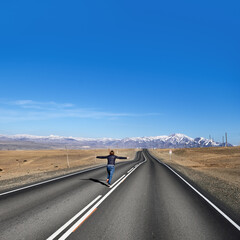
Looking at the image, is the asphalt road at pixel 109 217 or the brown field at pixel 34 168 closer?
the asphalt road at pixel 109 217

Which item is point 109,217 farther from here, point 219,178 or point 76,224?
point 219,178

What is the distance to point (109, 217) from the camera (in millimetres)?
6738

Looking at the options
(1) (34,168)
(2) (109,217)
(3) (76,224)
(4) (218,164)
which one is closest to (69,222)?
(3) (76,224)

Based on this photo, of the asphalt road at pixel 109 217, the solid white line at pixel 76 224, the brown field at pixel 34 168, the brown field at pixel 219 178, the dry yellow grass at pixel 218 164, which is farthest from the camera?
the dry yellow grass at pixel 218 164

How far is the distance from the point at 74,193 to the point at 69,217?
145 inches

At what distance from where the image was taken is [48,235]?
17.5 ft

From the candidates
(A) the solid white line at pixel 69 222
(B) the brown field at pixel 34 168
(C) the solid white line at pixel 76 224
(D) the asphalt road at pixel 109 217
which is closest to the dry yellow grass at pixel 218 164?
(D) the asphalt road at pixel 109 217

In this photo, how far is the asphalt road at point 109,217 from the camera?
216 inches

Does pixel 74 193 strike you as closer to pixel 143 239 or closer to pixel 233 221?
pixel 143 239

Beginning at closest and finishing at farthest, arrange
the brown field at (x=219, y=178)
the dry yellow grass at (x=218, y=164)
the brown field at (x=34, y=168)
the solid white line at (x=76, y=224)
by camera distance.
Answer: the solid white line at (x=76, y=224)
the brown field at (x=219, y=178)
the brown field at (x=34, y=168)
the dry yellow grass at (x=218, y=164)

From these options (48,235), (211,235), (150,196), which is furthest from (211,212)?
(48,235)

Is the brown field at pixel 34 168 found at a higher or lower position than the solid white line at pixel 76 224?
lower

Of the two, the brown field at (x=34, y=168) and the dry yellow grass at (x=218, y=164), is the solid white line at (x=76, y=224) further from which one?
the dry yellow grass at (x=218, y=164)

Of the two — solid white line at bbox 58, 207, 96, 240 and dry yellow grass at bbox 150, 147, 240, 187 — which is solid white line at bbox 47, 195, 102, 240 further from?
dry yellow grass at bbox 150, 147, 240, 187
